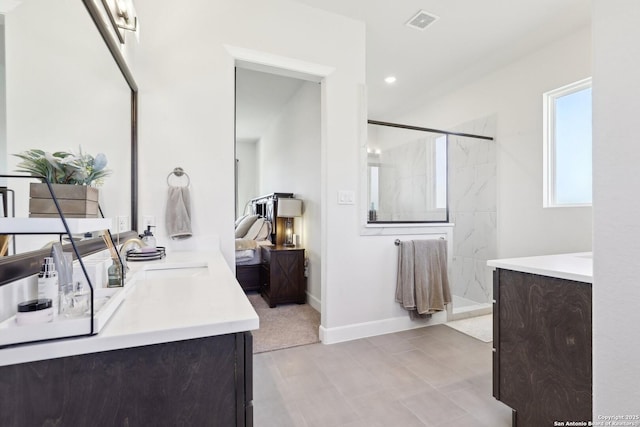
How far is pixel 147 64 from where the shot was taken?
2.06 meters

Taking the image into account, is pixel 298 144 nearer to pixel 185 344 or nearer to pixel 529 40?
pixel 529 40

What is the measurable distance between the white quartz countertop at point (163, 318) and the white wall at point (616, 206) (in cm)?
83

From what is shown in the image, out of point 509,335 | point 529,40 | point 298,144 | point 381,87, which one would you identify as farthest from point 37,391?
point 381,87

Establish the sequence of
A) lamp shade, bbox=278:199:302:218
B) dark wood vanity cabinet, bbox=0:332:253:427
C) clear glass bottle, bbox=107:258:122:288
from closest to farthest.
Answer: dark wood vanity cabinet, bbox=0:332:253:427 → clear glass bottle, bbox=107:258:122:288 → lamp shade, bbox=278:199:302:218

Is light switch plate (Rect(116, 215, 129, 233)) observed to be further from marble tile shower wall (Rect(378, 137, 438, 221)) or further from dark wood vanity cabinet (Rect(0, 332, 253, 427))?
marble tile shower wall (Rect(378, 137, 438, 221))

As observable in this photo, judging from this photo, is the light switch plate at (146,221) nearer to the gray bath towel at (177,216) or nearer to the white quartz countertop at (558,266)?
the gray bath towel at (177,216)

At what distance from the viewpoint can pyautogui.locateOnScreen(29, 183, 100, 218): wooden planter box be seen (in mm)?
791

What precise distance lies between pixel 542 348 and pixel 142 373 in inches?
62.1

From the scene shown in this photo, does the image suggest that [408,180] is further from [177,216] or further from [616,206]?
[616,206]

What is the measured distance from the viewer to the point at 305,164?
3820mm

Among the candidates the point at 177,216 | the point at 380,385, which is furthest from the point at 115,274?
the point at 380,385

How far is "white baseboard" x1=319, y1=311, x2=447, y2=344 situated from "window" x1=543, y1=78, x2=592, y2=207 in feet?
5.45

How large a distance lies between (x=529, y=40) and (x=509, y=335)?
2912 millimetres

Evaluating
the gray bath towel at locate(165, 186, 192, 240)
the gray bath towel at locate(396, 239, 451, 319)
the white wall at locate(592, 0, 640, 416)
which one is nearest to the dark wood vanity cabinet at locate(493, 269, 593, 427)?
the white wall at locate(592, 0, 640, 416)
